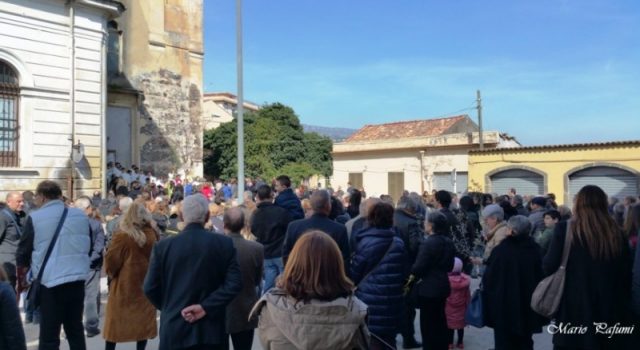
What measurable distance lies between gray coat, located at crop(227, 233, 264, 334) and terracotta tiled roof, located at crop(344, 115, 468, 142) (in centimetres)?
2908

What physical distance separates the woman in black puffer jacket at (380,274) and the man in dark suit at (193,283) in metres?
1.18

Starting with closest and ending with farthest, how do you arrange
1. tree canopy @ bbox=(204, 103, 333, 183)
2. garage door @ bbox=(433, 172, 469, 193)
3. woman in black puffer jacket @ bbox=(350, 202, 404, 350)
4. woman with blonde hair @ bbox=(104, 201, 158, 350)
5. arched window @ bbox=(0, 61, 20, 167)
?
woman in black puffer jacket @ bbox=(350, 202, 404, 350), woman with blonde hair @ bbox=(104, 201, 158, 350), arched window @ bbox=(0, 61, 20, 167), garage door @ bbox=(433, 172, 469, 193), tree canopy @ bbox=(204, 103, 333, 183)

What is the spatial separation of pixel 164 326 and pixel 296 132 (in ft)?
114

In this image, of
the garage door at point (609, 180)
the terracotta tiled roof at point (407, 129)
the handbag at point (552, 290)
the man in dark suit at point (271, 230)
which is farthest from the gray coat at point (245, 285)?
the terracotta tiled roof at point (407, 129)

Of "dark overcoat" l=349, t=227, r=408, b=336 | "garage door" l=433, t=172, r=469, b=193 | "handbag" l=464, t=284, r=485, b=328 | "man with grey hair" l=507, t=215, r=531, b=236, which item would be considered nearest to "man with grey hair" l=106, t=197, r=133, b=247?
"dark overcoat" l=349, t=227, r=408, b=336

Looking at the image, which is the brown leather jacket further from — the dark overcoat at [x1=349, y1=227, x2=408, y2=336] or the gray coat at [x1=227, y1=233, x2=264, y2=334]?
the gray coat at [x1=227, y1=233, x2=264, y2=334]

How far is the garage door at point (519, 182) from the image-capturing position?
80.4 feet

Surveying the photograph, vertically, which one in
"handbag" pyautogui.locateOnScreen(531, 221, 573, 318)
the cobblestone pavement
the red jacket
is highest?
"handbag" pyautogui.locateOnScreen(531, 221, 573, 318)

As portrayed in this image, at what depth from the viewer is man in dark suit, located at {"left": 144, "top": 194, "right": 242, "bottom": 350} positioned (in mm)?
3680

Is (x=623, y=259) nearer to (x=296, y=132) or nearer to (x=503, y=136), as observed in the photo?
(x=503, y=136)

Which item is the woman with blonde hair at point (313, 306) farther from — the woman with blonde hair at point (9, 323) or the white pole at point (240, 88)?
the white pole at point (240, 88)

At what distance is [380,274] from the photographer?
14.7ft

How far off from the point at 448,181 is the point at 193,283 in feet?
84.4

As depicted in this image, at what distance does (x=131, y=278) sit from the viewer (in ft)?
16.3
